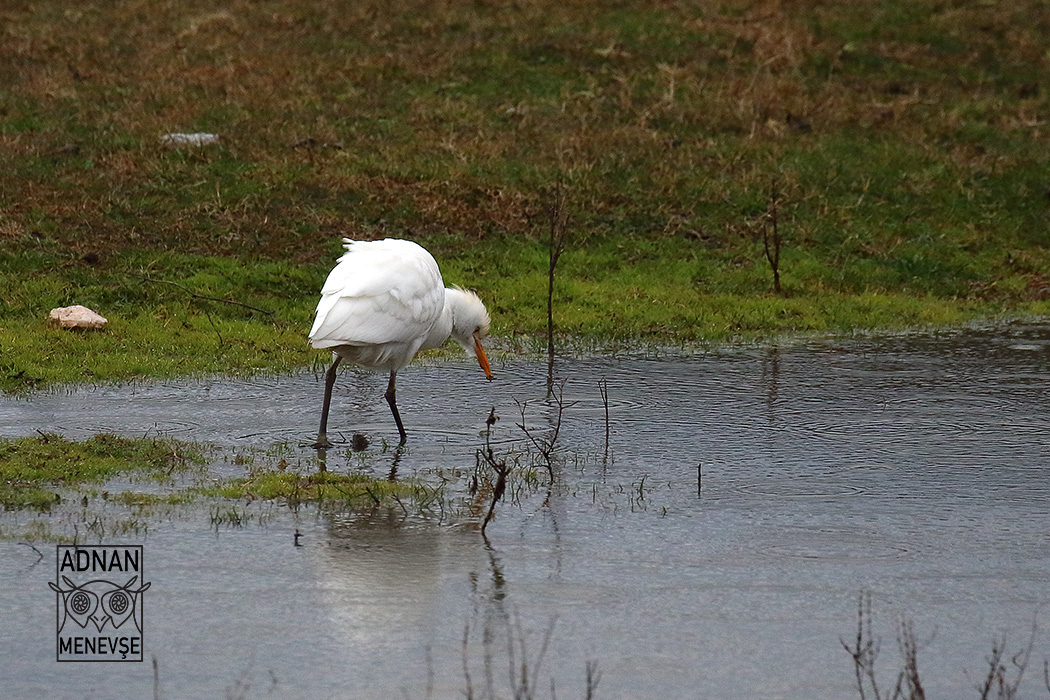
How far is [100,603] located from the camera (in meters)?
6.19

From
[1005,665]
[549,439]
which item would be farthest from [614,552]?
[549,439]

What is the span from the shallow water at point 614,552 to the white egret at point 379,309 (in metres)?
0.50

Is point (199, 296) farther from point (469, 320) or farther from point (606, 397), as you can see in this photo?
point (606, 397)

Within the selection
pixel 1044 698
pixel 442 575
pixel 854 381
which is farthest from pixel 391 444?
pixel 1044 698

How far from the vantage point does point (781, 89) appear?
1897 centimetres

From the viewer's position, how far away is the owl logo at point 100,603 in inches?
237

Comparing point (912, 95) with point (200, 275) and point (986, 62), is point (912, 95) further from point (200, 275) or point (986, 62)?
point (200, 275)

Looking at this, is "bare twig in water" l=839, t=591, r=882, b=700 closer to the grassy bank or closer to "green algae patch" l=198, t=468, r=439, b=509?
"green algae patch" l=198, t=468, r=439, b=509

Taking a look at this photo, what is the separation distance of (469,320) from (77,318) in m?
3.40

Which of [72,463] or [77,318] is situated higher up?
[77,318]

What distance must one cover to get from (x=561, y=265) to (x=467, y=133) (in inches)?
140

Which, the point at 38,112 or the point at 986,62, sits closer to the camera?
the point at 38,112

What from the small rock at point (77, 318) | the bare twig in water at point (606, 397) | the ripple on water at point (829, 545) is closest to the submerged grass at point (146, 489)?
the bare twig in water at point (606, 397)

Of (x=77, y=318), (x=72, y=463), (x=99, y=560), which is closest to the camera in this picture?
(x=99, y=560)
